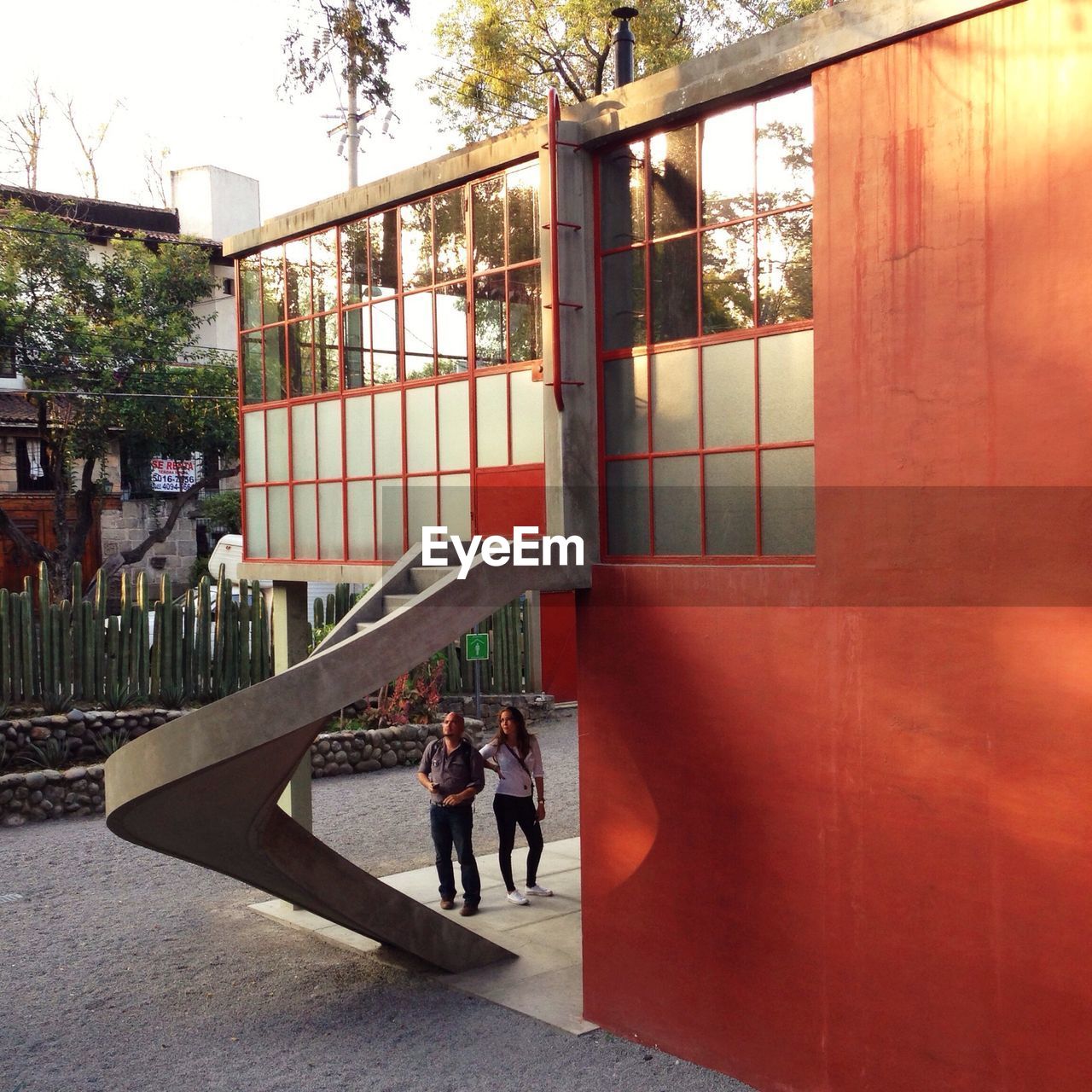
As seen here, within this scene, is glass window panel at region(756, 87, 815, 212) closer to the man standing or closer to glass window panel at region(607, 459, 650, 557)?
glass window panel at region(607, 459, 650, 557)

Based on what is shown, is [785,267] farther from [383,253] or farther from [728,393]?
[383,253]

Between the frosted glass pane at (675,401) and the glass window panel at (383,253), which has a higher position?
the glass window panel at (383,253)

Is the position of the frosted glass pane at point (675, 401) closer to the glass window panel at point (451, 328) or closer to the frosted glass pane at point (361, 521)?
the glass window panel at point (451, 328)

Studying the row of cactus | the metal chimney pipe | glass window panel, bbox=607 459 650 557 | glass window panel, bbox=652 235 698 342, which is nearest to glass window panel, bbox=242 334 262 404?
the metal chimney pipe

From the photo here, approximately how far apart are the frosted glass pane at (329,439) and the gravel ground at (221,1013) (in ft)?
12.8

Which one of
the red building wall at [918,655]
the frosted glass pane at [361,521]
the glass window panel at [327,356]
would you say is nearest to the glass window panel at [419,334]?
the glass window panel at [327,356]

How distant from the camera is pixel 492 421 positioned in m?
8.85

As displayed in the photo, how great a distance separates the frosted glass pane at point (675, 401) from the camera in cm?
761

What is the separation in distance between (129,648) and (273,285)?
7690mm

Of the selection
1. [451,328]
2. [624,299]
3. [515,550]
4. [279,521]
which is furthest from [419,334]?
[279,521]

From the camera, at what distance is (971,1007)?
20.2 ft

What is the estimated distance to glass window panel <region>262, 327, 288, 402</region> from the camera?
10867 millimetres

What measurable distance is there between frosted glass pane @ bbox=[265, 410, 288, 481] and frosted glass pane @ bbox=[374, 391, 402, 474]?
1.40m

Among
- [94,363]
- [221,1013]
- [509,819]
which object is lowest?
[221,1013]
